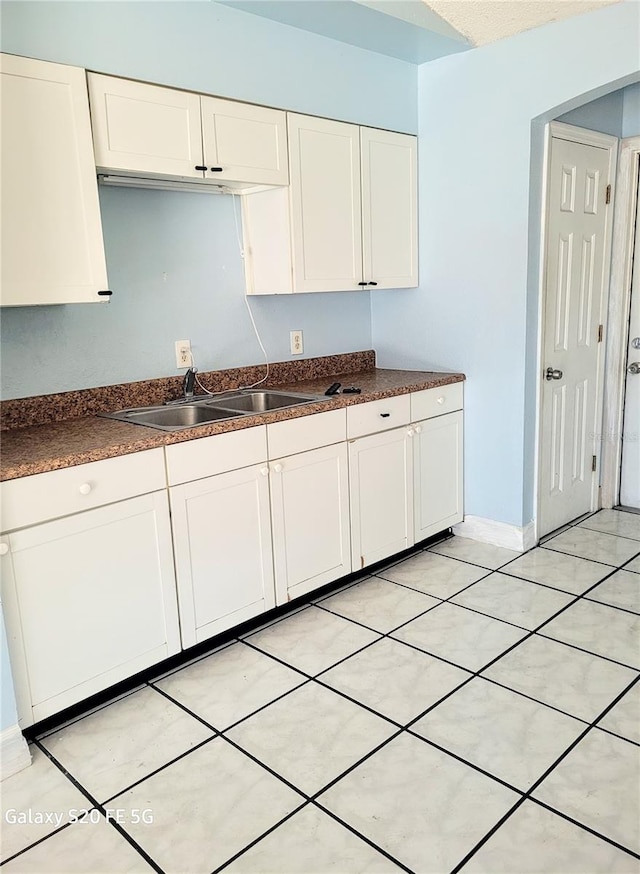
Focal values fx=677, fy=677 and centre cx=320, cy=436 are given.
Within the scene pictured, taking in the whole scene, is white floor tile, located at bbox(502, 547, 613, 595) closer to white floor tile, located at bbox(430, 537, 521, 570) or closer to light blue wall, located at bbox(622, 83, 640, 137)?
white floor tile, located at bbox(430, 537, 521, 570)

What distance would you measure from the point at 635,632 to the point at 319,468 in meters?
A: 1.39

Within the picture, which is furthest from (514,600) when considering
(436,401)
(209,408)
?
(209,408)

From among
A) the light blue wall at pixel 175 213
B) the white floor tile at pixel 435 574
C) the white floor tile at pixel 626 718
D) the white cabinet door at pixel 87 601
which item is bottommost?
the white floor tile at pixel 626 718

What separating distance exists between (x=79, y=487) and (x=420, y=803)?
Result: 133 cm

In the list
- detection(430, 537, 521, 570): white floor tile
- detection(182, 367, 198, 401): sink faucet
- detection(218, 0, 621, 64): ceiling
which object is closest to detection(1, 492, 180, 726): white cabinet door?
detection(182, 367, 198, 401): sink faucet

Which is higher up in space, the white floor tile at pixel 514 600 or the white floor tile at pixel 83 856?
the white floor tile at pixel 514 600

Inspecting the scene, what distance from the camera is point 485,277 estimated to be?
333 centimetres

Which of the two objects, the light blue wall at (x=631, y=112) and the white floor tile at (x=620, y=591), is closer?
the white floor tile at (x=620, y=591)

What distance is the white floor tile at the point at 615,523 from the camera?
366 cm

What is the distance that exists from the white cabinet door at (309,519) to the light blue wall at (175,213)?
28.4 inches

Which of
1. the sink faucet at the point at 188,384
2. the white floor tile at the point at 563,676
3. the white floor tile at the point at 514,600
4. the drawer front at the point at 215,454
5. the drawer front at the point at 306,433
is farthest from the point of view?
the sink faucet at the point at 188,384

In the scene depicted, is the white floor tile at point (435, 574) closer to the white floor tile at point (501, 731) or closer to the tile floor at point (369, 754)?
the tile floor at point (369, 754)

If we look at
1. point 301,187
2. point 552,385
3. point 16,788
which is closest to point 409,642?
point 16,788

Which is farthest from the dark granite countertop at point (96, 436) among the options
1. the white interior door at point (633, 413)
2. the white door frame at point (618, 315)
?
the white interior door at point (633, 413)
